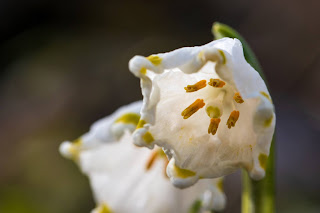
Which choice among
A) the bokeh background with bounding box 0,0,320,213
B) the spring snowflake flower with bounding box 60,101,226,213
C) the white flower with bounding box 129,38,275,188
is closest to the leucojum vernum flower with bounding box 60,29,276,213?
the white flower with bounding box 129,38,275,188

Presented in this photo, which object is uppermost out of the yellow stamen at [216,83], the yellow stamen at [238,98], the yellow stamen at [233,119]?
the yellow stamen at [216,83]

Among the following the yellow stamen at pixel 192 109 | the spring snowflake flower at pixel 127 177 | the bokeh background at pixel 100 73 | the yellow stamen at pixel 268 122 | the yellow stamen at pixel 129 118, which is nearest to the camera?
the yellow stamen at pixel 268 122

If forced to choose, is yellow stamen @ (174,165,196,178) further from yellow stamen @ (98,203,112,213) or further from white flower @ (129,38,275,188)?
yellow stamen @ (98,203,112,213)

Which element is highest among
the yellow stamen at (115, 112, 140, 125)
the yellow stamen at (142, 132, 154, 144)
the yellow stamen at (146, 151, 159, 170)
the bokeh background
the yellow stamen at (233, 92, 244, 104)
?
the yellow stamen at (142, 132, 154, 144)

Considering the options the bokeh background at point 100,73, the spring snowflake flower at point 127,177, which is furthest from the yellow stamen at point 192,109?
the bokeh background at point 100,73

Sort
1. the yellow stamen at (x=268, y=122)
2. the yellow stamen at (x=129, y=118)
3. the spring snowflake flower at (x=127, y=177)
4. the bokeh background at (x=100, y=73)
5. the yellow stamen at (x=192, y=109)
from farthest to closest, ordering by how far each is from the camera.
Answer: the bokeh background at (x=100, y=73) → the spring snowflake flower at (x=127, y=177) → the yellow stamen at (x=129, y=118) → the yellow stamen at (x=192, y=109) → the yellow stamen at (x=268, y=122)

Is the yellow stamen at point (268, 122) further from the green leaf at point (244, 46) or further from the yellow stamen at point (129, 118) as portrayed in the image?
the yellow stamen at point (129, 118)

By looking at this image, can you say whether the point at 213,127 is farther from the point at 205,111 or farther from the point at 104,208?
the point at 104,208
